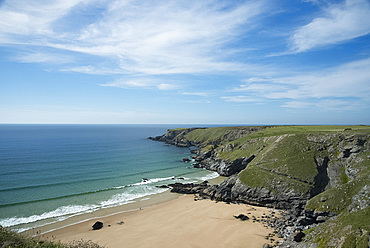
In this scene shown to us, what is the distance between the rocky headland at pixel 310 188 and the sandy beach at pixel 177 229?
158 inches

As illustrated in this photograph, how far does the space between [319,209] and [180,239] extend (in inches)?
899

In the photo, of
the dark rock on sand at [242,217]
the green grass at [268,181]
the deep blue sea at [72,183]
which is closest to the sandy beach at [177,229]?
the dark rock on sand at [242,217]

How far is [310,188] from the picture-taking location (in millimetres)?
41938

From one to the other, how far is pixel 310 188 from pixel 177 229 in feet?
96.7

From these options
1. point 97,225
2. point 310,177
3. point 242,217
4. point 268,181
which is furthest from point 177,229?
point 310,177

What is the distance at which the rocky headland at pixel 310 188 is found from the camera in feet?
72.8

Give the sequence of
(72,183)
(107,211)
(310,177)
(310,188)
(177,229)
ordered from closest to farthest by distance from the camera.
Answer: (177,229)
(310,188)
(107,211)
(310,177)
(72,183)

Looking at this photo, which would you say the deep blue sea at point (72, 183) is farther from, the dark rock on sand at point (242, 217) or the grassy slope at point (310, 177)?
the dark rock on sand at point (242, 217)

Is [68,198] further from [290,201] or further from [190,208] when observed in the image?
[290,201]

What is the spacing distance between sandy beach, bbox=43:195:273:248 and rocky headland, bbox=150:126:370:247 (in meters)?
4.01

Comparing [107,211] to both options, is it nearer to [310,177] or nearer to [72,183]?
[72,183]

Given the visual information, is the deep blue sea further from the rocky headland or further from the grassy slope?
the grassy slope

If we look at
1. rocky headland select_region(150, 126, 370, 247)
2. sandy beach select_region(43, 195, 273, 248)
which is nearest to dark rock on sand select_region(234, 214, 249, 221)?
sandy beach select_region(43, 195, 273, 248)

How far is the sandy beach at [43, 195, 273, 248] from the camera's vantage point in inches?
1195
